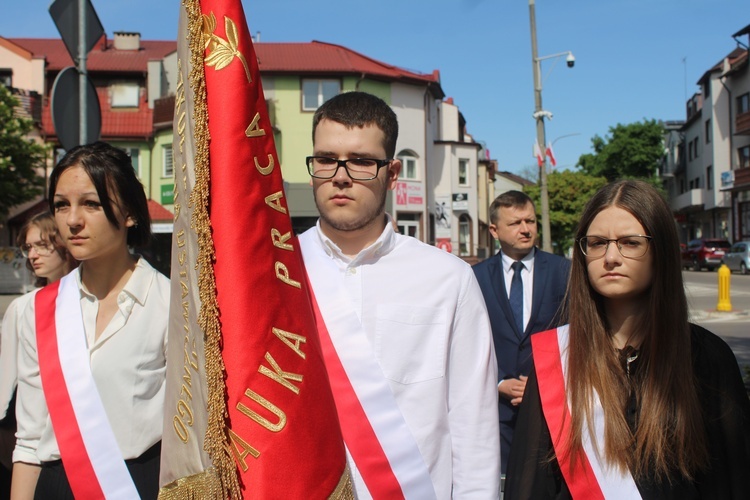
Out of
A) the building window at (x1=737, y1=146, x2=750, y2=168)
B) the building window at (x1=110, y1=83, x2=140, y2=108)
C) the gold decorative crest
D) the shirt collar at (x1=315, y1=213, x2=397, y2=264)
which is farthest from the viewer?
the building window at (x1=737, y1=146, x2=750, y2=168)

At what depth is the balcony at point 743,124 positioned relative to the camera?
136ft

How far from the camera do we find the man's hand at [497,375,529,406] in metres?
3.92

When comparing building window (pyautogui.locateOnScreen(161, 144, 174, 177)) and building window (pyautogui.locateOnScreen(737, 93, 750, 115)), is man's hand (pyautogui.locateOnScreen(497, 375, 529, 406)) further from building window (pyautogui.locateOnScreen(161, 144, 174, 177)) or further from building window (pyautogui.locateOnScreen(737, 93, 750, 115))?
building window (pyautogui.locateOnScreen(737, 93, 750, 115))

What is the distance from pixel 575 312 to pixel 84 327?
1.61m

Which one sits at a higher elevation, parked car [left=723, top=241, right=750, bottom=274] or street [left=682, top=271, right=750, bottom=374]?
parked car [left=723, top=241, right=750, bottom=274]

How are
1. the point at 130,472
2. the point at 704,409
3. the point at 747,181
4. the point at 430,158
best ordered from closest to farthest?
the point at 704,409 → the point at 130,472 → the point at 430,158 → the point at 747,181

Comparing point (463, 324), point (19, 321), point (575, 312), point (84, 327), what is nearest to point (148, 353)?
point (84, 327)

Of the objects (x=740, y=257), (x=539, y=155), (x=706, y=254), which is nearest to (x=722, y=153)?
(x=706, y=254)

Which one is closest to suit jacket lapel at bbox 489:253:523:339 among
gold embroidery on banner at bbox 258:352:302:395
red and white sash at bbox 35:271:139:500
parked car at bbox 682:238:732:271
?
red and white sash at bbox 35:271:139:500

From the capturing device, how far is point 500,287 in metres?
4.52

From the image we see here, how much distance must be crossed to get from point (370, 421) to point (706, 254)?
39055 millimetres

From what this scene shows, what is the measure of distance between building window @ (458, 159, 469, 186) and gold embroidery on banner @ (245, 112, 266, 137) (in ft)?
125

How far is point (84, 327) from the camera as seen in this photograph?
91.7 inches

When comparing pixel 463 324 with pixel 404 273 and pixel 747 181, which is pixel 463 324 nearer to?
pixel 404 273
